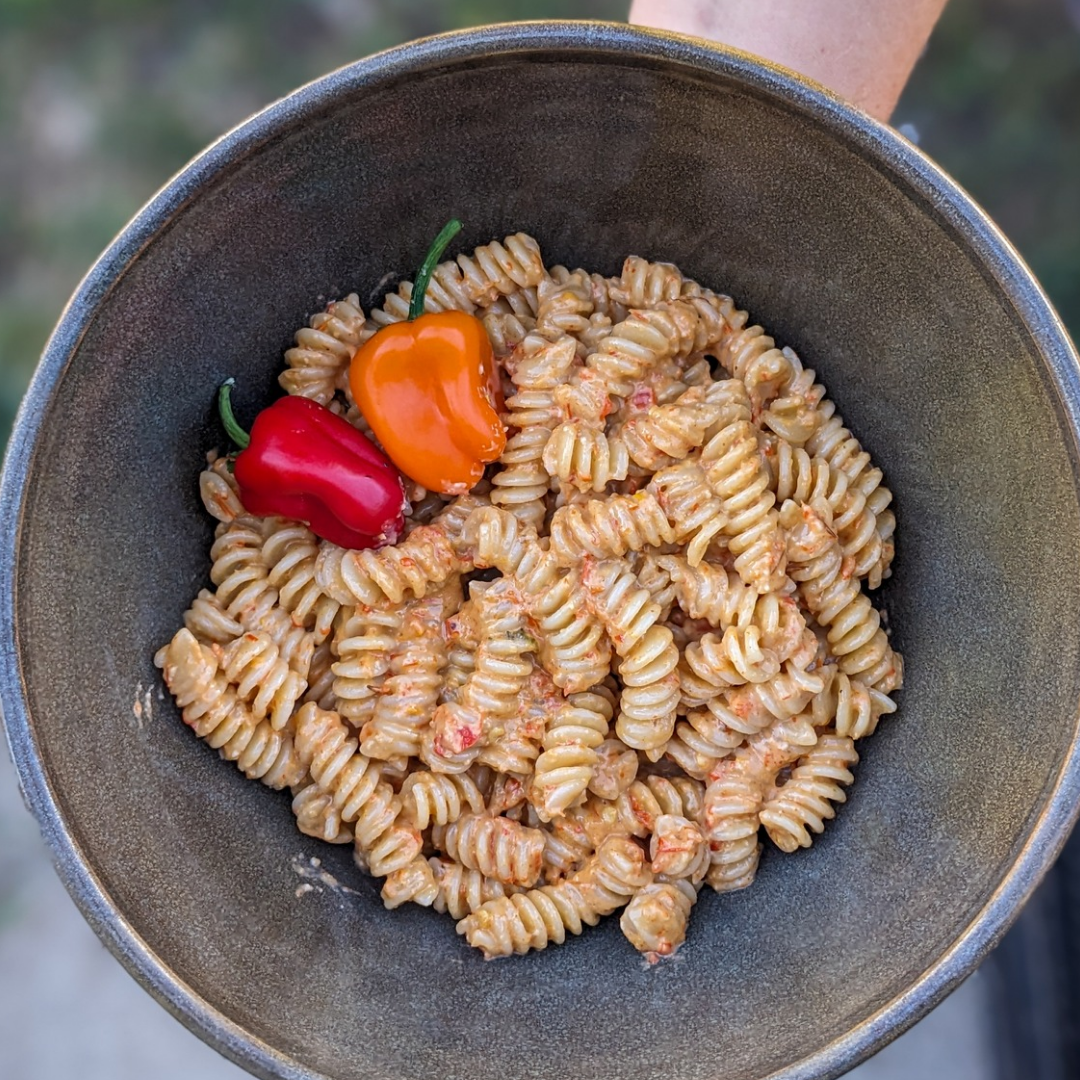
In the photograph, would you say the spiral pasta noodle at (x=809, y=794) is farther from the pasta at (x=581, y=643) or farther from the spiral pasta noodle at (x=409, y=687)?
the spiral pasta noodle at (x=409, y=687)

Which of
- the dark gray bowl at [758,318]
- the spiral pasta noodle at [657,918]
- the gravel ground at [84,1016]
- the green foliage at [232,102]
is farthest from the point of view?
the green foliage at [232,102]

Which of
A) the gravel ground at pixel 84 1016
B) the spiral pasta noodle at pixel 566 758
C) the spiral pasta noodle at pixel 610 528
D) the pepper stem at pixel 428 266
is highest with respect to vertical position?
the pepper stem at pixel 428 266

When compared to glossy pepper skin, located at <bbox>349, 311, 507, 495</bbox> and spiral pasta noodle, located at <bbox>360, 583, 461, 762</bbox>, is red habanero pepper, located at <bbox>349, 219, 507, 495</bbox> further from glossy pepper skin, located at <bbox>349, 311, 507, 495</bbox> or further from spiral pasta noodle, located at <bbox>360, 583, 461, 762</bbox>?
spiral pasta noodle, located at <bbox>360, 583, 461, 762</bbox>

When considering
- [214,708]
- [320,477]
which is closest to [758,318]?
[320,477]

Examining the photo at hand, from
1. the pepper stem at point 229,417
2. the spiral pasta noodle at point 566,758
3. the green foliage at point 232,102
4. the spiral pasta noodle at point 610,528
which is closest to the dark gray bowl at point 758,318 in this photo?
the pepper stem at point 229,417

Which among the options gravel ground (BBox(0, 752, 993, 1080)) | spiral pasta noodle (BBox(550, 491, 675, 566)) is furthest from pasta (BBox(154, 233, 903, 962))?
gravel ground (BBox(0, 752, 993, 1080))

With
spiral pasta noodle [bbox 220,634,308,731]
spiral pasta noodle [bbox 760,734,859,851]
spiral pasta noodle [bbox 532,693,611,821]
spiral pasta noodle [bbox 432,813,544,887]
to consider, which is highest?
spiral pasta noodle [bbox 760,734,859,851]
